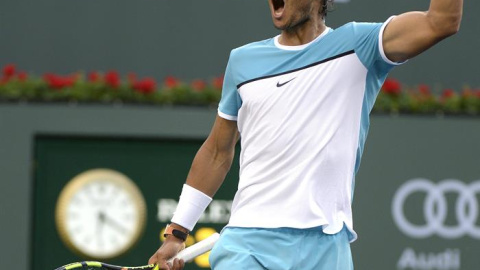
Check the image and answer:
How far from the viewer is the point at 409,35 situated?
414 cm

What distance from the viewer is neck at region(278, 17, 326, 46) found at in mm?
4426

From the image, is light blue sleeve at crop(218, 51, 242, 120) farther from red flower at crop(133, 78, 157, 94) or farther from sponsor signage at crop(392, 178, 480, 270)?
sponsor signage at crop(392, 178, 480, 270)

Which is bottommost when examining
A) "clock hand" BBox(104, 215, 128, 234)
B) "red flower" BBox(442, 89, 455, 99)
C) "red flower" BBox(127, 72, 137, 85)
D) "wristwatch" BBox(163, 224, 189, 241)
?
"clock hand" BBox(104, 215, 128, 234)

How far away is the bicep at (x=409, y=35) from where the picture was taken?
407cm

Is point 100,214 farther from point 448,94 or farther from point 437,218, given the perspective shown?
point 448,94

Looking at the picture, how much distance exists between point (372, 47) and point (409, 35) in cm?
18

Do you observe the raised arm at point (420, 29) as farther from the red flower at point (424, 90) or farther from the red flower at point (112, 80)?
the red flower at point (424, 90)

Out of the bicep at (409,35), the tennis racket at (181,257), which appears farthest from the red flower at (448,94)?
the bicep at (409,35)

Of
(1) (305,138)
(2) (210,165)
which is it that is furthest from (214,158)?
(1) (305,138)

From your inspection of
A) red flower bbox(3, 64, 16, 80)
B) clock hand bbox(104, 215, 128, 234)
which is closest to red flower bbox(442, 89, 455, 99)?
clock hand bbox(104, 215, 128, 234)

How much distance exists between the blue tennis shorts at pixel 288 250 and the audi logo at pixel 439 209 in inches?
213

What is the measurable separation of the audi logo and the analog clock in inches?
82.2

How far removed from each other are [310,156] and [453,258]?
574 centimetres

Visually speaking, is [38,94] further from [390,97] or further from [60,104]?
[390,97]
